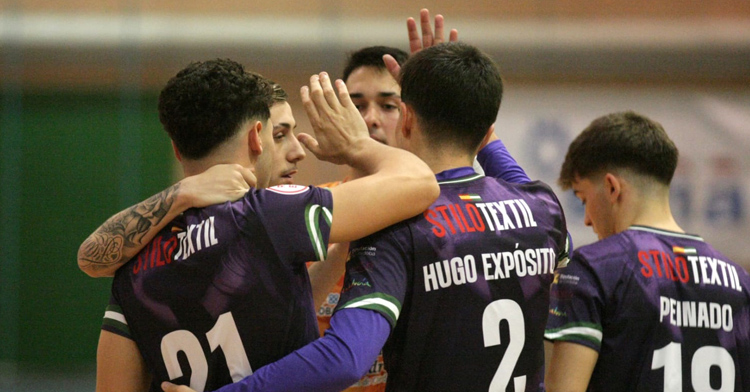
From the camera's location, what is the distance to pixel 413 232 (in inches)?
89.4

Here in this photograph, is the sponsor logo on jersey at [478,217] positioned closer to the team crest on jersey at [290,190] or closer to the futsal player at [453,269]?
the futsal player at [453,269]

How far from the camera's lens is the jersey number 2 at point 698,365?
2941 mm

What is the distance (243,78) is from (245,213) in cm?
49

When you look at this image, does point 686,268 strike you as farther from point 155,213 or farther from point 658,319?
point 155,213

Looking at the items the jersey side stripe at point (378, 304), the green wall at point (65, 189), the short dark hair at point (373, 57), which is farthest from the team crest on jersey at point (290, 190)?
the green wall at point (65, 189)

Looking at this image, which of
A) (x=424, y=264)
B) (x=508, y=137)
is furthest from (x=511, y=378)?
(x=508, y=137)

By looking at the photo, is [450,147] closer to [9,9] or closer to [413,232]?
[413,232]

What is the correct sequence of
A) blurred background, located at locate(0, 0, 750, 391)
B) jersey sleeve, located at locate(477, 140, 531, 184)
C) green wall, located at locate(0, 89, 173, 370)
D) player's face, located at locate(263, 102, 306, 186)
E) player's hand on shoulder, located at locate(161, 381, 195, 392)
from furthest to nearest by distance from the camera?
1. green wall, located at locate(0, 89, 173, 370)
2. blurred background, located at locate(0, 0, 750, 391)
3. player's face, located at locate(263, 102, 306, 186)
4. jersey sleeve, located at locate(477, 140, 531, 184)
5. player's hand on shoulder, located at locate(161, 381, 195, 392)

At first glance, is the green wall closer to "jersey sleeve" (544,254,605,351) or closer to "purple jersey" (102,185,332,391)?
"jersey sleeve" (544,254,605,351)

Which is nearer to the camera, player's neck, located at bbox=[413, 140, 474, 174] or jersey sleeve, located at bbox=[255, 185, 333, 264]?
jersey sleeve, located at bbox=[255, 185, 333, 264]

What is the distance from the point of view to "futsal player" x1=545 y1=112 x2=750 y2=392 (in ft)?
9.66

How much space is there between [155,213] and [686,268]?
2.06m

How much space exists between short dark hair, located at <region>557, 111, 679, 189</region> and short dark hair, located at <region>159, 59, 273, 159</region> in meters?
1.61

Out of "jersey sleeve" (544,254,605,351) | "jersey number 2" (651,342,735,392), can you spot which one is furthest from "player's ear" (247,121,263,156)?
"jersey number 2" (651,342,735,392)
